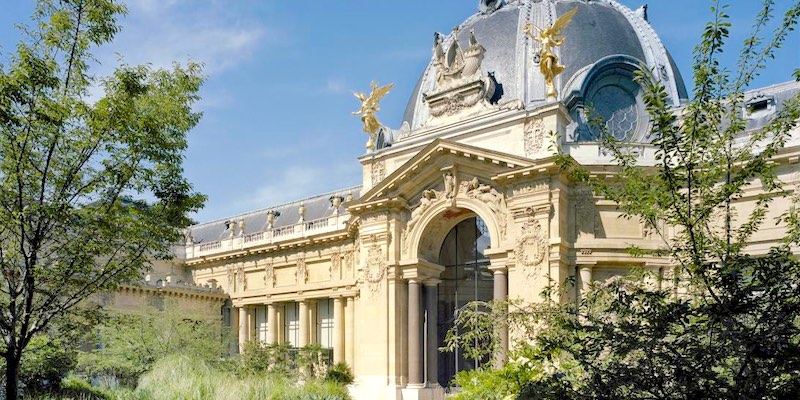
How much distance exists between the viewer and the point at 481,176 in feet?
85.0

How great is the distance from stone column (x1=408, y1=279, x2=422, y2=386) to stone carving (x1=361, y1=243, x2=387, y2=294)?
1.50 meters

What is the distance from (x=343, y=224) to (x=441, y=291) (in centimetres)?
692

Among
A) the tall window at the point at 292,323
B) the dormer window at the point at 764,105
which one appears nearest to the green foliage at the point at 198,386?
the tall window at the point at 292,323

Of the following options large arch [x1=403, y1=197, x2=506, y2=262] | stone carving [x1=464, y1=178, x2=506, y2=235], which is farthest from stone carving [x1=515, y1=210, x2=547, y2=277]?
large arch [x1=403, y1=197, x2=506, y2=262]

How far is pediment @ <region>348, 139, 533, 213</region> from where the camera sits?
82.0ft

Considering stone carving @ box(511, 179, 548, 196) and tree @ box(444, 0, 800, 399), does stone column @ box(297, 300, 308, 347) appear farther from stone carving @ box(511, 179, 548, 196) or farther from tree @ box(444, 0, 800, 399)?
tree @ box(444, 0, 800, 399)

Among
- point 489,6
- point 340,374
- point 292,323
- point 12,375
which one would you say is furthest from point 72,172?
point 292,323

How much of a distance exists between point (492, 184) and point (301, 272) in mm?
14973

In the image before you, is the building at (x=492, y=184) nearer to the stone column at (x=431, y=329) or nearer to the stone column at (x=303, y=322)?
the stone column at (x=431, y=329)

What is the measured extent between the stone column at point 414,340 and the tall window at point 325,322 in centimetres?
978

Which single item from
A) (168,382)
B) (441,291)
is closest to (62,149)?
(168,382)

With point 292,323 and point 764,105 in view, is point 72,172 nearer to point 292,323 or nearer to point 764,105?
point 764,105

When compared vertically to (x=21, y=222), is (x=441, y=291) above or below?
below

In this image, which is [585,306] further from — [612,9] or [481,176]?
[612,9]
